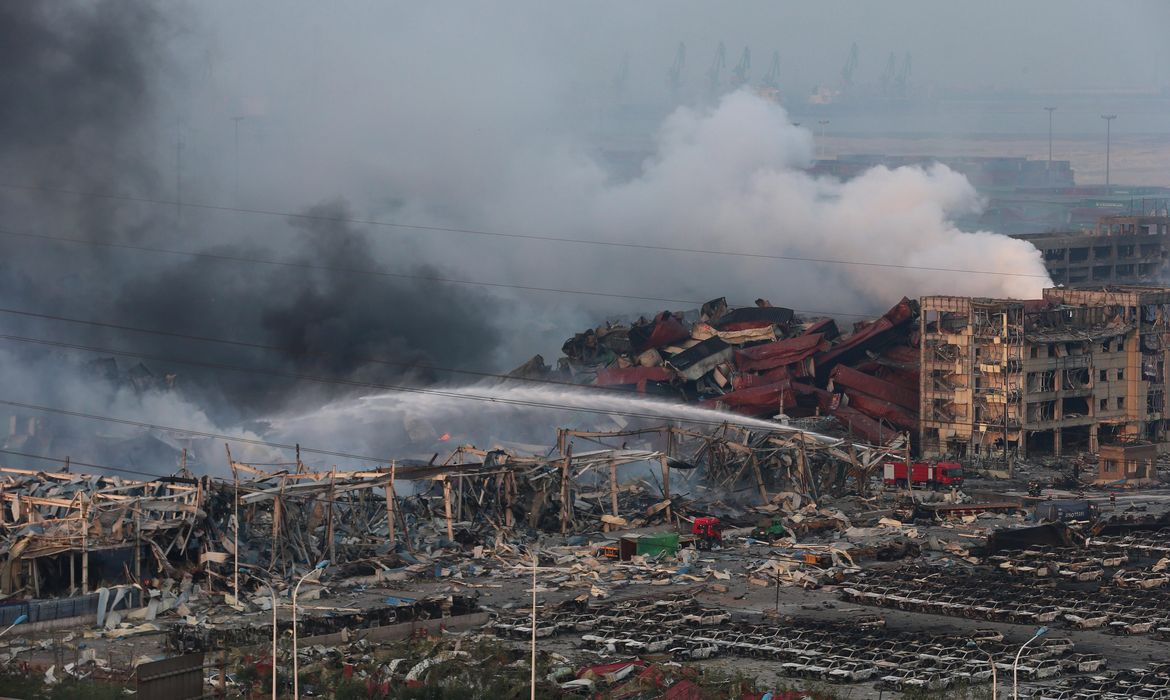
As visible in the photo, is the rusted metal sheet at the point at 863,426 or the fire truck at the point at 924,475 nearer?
the fire truck at the point at 924,475

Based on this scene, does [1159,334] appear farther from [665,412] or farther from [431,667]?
[431,667]

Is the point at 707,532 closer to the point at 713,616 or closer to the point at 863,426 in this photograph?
the point at 713,616

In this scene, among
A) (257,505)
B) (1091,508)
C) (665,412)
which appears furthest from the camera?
(665,412)

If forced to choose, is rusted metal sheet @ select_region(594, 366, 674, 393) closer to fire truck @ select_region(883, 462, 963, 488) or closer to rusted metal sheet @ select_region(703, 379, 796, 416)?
rusted metal sheet @ select_region(703, 379, 796, 416)

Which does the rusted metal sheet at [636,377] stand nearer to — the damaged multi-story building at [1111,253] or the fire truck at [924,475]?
the fire truck at [924,475]

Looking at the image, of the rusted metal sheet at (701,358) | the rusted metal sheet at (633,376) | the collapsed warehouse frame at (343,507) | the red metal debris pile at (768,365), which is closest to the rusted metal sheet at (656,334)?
the red metal debris pile at (768,365)

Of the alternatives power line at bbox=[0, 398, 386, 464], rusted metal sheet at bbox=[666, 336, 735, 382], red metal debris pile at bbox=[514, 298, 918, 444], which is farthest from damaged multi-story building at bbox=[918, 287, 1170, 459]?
power line at bbox=[0, 398, 386, 464]

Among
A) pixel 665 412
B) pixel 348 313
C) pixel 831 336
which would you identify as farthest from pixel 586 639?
pixel 348 313
